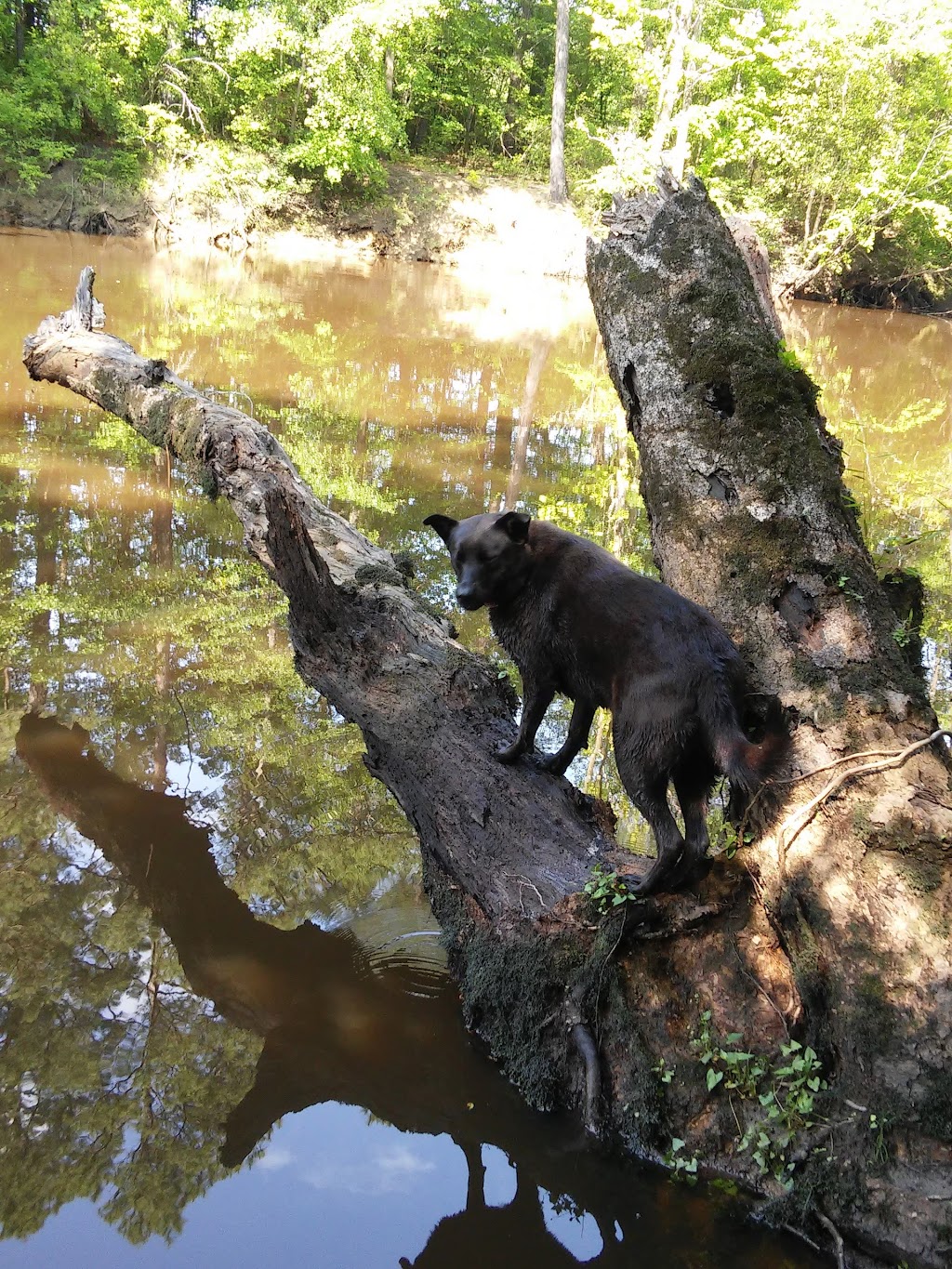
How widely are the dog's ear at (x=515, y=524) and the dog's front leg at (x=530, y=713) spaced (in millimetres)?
643

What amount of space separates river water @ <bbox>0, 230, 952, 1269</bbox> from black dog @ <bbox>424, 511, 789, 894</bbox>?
1074 millimetres

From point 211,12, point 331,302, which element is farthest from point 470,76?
point 331,302

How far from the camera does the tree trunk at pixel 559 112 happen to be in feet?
108

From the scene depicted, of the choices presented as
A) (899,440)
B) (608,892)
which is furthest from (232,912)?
(899,440)

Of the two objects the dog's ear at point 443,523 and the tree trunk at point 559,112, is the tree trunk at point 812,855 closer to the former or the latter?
the dog's ear at point 443,523

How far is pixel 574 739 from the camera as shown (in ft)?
13.3

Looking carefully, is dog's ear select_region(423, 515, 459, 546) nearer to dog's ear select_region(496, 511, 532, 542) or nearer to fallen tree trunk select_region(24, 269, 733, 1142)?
dog's ear select_region(496, 511, 532, 542)

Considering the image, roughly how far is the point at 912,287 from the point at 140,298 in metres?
28.8

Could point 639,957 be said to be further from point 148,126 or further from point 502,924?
point 148,126

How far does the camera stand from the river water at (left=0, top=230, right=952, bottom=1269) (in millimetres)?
2861

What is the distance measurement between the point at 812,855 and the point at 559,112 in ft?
120

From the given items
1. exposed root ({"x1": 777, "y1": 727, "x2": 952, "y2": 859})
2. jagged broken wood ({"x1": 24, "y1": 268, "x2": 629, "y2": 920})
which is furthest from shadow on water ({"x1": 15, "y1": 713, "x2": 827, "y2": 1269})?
exposed root ({"x1": 777, "y1": 727, "x2": 952, "y2": 859})

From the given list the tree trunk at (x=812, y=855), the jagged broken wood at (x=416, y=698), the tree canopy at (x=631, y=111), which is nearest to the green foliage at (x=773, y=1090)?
the tree trunk at (x=812, y=855)

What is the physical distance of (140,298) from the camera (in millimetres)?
17625
